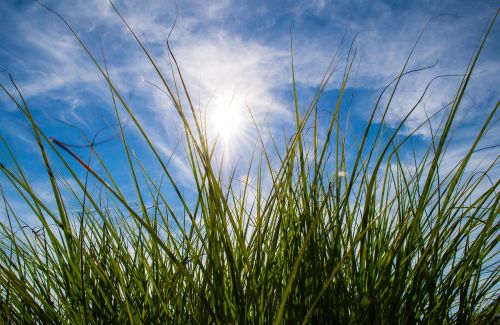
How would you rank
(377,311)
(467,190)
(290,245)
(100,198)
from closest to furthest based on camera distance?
(377,311) → (290,245) → (467,190) → (100,198)

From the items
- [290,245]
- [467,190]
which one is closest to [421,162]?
[467,190]

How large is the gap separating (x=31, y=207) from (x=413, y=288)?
112 centimetres

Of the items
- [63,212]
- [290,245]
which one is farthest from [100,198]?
[290,245]

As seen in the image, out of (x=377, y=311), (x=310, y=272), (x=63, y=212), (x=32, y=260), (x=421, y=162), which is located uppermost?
(x=421, y=162)

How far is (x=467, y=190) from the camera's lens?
1.44 metres

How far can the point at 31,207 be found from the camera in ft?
3.83

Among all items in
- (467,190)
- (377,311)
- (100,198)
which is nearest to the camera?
(377,311)

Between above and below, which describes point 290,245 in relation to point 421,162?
below

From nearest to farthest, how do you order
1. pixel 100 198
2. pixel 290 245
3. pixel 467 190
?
pixel 290 245
pixel 467 190
pixel 100 198

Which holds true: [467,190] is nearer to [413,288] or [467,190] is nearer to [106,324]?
[413,288]

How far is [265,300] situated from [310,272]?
0.64 feet

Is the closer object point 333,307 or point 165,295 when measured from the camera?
point 333,307

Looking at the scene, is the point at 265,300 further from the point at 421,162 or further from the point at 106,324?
the point at 421,162

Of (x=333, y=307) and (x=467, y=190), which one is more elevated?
(x=467, y=190)
